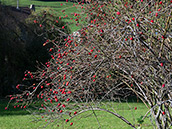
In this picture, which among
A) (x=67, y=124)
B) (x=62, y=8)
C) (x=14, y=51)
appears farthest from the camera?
(x=62, y=8)

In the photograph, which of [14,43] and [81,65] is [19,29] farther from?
[81,65]

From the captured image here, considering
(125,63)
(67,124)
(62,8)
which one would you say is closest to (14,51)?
(67,124)

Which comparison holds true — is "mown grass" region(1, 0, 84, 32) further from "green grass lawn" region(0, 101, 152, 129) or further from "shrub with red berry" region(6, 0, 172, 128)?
"green grass lawn" region(0, 101, 152, 129)

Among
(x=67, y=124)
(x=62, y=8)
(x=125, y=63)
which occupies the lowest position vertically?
(x=67, y=124)

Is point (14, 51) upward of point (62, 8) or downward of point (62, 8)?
downward

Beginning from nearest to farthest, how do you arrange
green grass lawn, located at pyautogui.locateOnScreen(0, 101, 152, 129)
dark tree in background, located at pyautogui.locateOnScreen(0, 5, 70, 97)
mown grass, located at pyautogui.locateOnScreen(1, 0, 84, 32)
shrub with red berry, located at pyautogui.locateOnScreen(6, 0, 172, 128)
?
shrub with red berry, located at pyautogui.locateOnScreen(6, 0, 172, 128)
mown grass, located at pyautogui.locateOnScreen(1, 0, 84, 32)
green grass lawn, located at pyautogui.locateOnScreen(0, 101, 152, 129)
dark tree in background, located at pyautogui.locateOnScreen(0, 5, 70, 97)

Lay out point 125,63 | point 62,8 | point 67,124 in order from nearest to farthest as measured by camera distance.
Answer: point 125,63 → point 67,124 → point 62,8

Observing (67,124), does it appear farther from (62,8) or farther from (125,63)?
(62,8)

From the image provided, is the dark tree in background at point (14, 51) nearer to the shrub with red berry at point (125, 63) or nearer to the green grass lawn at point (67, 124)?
the green grass lawn at point (67, 124)

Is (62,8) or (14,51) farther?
(62,8)

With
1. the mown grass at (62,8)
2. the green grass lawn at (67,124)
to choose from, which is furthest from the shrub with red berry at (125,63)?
the green grass lawn at (67,124)

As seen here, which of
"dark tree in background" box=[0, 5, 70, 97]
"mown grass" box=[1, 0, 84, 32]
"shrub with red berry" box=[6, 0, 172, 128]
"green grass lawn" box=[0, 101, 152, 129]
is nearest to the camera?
Answer: "shrub with red berry" box=[6, 0, 172, 128]

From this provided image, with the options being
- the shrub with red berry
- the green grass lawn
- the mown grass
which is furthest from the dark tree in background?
the shrub with red berry

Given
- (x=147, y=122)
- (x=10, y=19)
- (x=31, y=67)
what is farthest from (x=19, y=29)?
(x=147, y=122)
